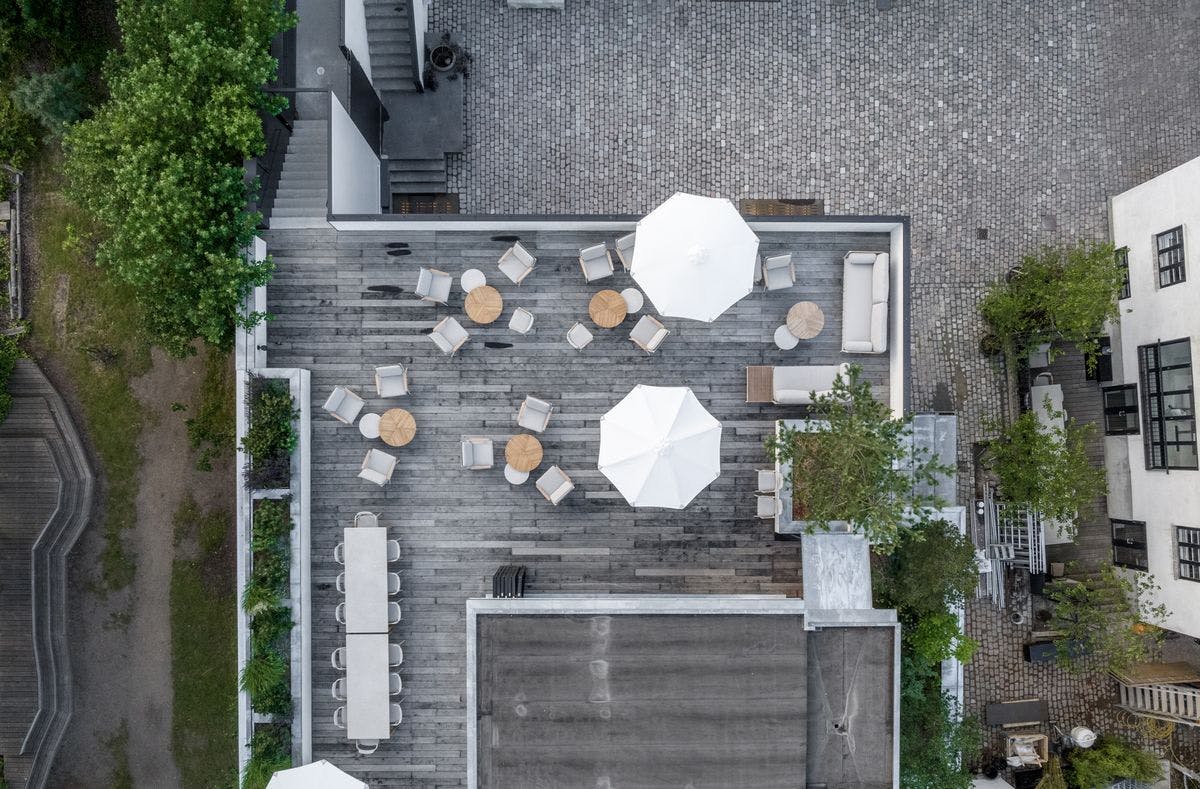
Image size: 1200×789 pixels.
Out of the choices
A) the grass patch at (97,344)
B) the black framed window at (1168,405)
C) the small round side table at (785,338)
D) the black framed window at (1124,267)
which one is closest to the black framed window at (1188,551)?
the black framed window at (1168,405)

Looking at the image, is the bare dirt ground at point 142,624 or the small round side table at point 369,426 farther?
the bare dirt ground at point 142,624

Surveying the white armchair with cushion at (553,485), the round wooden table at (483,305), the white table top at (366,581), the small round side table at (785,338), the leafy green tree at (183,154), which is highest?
the leafy green tree at (183,154)

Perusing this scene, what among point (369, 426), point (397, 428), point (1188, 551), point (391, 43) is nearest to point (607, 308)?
point (397, 428)

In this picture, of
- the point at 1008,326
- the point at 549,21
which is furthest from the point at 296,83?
the point at 1008,326

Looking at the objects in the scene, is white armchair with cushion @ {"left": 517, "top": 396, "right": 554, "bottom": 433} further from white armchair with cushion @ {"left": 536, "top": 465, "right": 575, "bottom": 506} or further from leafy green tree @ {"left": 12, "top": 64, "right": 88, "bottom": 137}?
leafy green tree @ {"left": 12, "top": 64, "right": 88, "bottom": 137}

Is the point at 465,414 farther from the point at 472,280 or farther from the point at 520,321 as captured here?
the point at 472,280

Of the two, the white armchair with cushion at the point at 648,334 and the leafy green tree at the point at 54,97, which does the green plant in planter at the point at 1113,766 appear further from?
the leafy green tree at the point at 54,97
